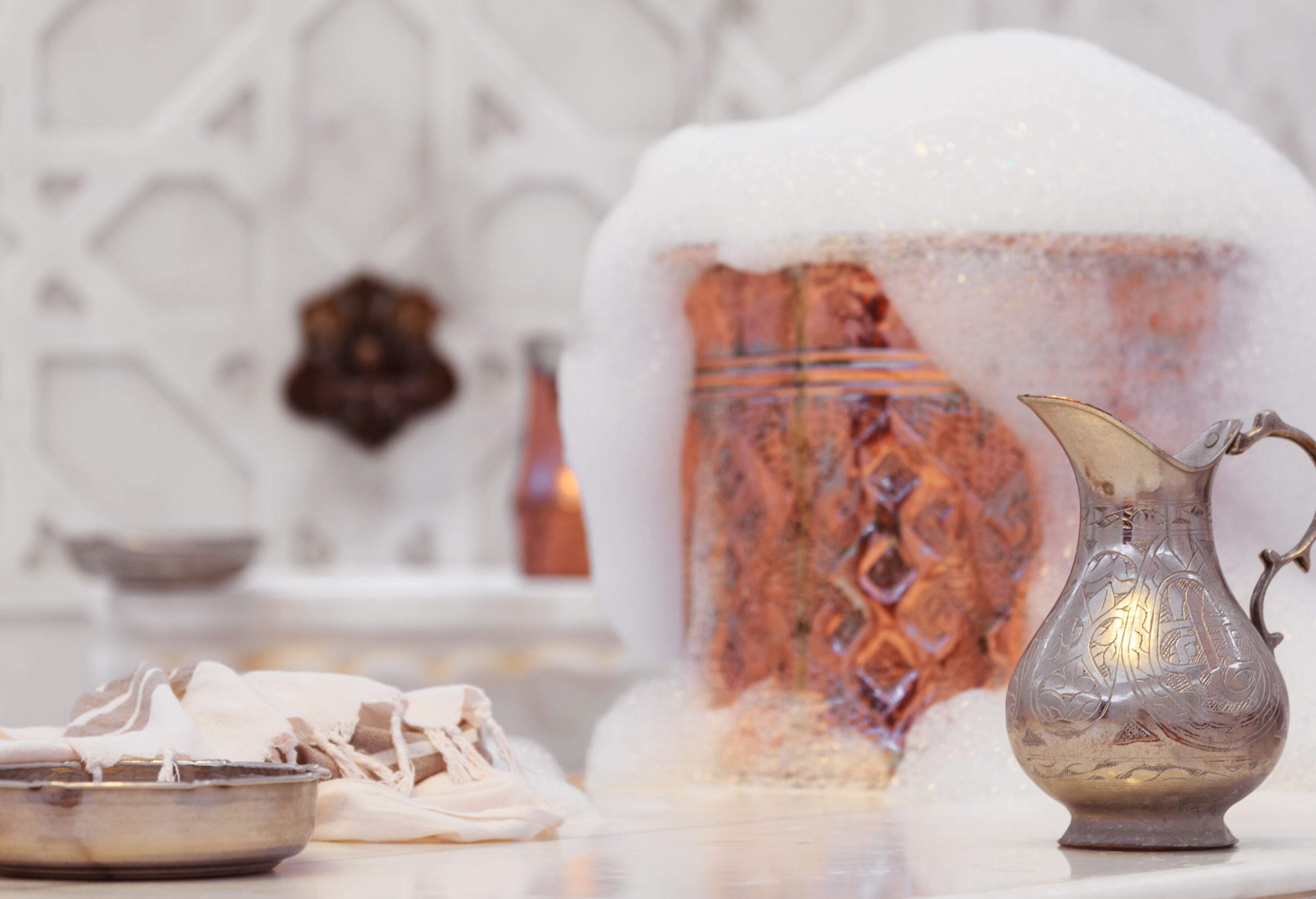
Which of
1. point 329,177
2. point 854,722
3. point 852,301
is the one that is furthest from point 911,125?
point 329,177

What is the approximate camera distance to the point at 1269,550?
712mm

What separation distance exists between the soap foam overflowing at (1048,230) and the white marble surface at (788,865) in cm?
19

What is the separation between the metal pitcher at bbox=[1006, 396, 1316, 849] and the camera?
67 cm

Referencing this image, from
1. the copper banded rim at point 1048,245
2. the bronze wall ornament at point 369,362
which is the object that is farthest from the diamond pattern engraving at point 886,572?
the bronze wall ornament at point 369,362

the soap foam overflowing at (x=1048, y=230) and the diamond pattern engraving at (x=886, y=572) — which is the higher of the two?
the soap foam overflowing at (x=1048, y=230)

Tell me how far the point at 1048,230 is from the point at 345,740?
486 mm

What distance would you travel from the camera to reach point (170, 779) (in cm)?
64

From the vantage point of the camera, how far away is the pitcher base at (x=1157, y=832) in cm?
69

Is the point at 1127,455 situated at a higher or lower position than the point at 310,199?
lower

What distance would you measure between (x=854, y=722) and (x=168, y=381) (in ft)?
6.09

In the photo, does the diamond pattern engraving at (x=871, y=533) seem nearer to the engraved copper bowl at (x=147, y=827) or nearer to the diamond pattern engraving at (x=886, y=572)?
the diamond pattern engraving at (x=886, y=572)

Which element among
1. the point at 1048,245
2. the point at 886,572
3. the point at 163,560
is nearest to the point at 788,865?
the point at 886,572

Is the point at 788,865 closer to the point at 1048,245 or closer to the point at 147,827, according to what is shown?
the point at 147,827

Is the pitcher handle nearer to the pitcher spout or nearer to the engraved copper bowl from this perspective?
the pitcher spout
